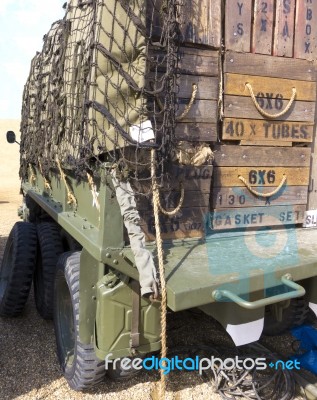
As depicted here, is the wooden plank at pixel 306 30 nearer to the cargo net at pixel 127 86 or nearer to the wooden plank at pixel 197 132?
the wooden plank at pixel 197 132

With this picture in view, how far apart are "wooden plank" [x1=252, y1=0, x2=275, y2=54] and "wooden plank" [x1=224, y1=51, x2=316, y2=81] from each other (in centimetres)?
6

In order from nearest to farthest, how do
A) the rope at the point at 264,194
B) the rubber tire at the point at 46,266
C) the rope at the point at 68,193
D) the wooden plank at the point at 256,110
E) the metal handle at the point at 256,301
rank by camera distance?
the metal handle at the point at 256,301 → the wooden plank at the point at 256,110 → the rope at the point at 264,194 → the rope at the point at 68,193 → the rubber tire at the point at 46,266

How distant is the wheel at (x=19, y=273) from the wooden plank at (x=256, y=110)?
2.49 metres

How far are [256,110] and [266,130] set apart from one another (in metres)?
0.17

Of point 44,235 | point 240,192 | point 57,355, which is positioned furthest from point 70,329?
point 240,192

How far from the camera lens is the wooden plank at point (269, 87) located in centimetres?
286

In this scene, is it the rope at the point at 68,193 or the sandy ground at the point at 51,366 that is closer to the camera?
the sandy ground at the point at 51,366

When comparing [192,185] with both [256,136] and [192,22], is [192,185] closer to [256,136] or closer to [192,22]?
[256,136]

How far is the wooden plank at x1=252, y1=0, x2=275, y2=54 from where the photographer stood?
9.43 ft

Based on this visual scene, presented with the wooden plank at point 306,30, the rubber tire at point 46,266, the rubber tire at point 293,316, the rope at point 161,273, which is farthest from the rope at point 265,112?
the rubber tire at point 46,266

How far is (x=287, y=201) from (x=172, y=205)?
951 millimetres

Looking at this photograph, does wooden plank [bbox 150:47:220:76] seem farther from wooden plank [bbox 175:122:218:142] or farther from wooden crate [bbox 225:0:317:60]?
wooden plank [bbox 175:122:218:142]

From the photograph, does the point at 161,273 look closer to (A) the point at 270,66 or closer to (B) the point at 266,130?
(B) the point at 266,130

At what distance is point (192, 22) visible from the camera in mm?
2672
